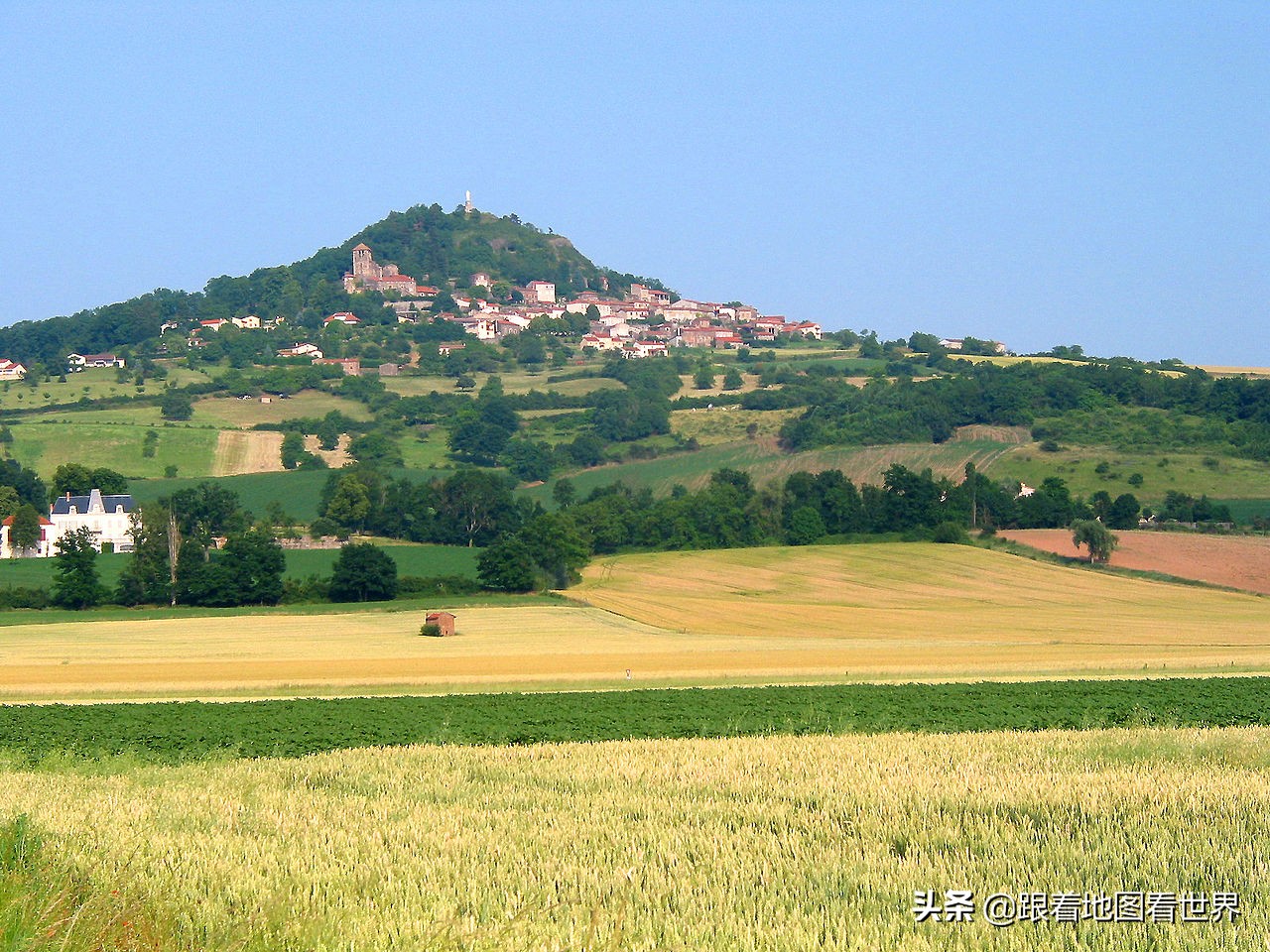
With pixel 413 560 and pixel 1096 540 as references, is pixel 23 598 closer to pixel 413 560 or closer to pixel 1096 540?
pixel 413 560

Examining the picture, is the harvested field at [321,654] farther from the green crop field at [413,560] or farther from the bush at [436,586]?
the green crop field at [413,560]

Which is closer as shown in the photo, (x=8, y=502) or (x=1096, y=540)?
(x=1096, y=540)

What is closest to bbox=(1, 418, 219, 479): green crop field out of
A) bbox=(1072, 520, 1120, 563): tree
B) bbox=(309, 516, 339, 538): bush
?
bbox=(309, 516, 339, 538): bush

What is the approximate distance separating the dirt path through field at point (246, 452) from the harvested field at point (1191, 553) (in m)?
77.8

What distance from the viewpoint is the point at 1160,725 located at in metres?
22.3

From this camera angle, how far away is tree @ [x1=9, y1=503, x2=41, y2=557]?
89.1 meters

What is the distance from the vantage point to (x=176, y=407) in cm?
15175

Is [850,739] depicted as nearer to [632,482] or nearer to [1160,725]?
[1160,725]

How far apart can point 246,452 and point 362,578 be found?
7282 centimetres

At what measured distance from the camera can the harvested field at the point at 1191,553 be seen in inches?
2778

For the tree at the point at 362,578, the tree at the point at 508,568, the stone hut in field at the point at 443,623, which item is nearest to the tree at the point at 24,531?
the tree at the point at 362,578

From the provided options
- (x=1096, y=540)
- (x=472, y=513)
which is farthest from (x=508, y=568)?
(x=1096, y=540)

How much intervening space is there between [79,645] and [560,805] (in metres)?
40.8

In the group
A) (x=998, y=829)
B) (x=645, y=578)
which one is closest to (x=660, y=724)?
(x=998, y=829)
